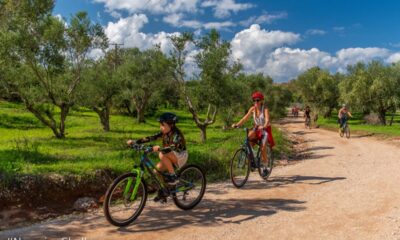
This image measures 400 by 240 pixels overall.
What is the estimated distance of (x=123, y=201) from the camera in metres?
6.54

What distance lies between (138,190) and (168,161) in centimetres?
90

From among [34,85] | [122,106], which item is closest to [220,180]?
[34,85]

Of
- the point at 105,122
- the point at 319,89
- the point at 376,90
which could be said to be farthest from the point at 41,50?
the point at 319,89

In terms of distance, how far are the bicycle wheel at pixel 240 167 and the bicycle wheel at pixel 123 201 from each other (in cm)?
346

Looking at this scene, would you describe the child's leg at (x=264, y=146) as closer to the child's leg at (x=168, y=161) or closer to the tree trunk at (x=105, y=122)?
the child's leg at (x=168, y=161)

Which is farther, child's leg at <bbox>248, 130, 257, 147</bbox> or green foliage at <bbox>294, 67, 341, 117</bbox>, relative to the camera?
green foliage at <bbox>294, 67, 341, 117</bbox>

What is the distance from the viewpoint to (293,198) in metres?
8.53

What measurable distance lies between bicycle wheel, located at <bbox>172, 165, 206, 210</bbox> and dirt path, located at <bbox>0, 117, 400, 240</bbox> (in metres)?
0.18

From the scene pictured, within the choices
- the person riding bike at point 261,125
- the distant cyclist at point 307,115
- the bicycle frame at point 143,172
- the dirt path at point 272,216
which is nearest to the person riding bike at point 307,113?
the distant cyclist at point 307,115

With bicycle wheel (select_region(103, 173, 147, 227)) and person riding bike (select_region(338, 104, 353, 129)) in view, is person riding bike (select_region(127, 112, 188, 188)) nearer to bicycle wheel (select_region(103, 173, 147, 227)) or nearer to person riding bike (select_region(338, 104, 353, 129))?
bicycle wheel (select_region(103, 173, 147, 227))

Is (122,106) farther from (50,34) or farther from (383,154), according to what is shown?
(383,154)

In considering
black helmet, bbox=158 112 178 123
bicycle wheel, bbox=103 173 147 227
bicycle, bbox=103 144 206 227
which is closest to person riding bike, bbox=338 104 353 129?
bicycle, bbox=103 144 206 227

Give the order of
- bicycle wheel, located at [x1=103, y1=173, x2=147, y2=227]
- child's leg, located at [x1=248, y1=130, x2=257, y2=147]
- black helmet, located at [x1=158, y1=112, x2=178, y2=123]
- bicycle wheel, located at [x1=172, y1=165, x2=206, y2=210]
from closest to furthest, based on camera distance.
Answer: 1. bicycle wheel, located at [x1=103, y1=173, x2=147, y2=227]
2. black helmet, located at [x1=158, y1=112, x2=178, y2=123]
3. bicycle wheel, located at [x1=172, y1=165, x2=206, y2=210]
4. child's leg, located at [x1=248, y1=130, x2=257, y2=147]

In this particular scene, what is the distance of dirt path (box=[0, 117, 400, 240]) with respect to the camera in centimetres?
612
